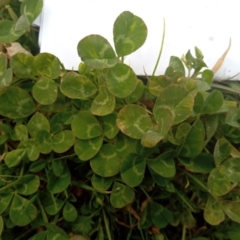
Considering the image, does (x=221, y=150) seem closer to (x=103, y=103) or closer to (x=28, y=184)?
(x=103, y=103)

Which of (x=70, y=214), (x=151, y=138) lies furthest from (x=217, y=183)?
(x=70, y=214)

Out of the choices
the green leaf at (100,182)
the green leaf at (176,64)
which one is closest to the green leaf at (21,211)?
the green leaf at (100,182)

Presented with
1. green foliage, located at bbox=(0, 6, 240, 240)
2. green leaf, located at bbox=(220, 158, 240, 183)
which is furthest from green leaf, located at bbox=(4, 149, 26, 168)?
green leaf, located at bbox=(220, 158, 240, 183)

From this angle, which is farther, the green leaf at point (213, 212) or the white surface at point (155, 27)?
the white surface at point (155, 27)

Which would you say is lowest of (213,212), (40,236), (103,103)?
(40,236)

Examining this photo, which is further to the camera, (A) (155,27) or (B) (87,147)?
(A) (155,27)

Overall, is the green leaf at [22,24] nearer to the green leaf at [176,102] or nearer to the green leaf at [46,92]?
the green leaf at [46,92]
